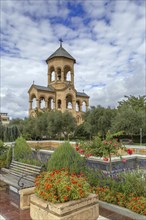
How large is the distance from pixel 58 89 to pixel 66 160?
130ft

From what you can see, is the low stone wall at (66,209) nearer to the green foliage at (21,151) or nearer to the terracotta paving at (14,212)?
the terracotta paving at (14,212)

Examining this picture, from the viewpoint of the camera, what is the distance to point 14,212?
504 centimetres

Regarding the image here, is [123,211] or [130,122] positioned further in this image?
[130,122]

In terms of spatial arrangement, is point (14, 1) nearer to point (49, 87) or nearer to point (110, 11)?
point (110, 11)

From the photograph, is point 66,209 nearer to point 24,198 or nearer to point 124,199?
point 124,199

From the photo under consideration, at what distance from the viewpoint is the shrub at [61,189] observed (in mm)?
3729

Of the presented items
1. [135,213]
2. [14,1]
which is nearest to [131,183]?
[135,213]

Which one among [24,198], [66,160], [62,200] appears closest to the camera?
[62,200]

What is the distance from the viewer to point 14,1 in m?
9.06

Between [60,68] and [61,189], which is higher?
[60,68]

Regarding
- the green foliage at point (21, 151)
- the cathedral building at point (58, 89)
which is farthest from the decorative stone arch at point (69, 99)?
the green foliage at point (21, 151)

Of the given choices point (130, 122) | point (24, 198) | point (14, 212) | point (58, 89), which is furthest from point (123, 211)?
point (58, 89)

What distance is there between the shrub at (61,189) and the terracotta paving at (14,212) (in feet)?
3.29

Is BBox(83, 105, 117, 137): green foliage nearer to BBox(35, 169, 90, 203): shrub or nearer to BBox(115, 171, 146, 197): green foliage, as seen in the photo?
BBox(115, 171, 146, 197): green foliage
